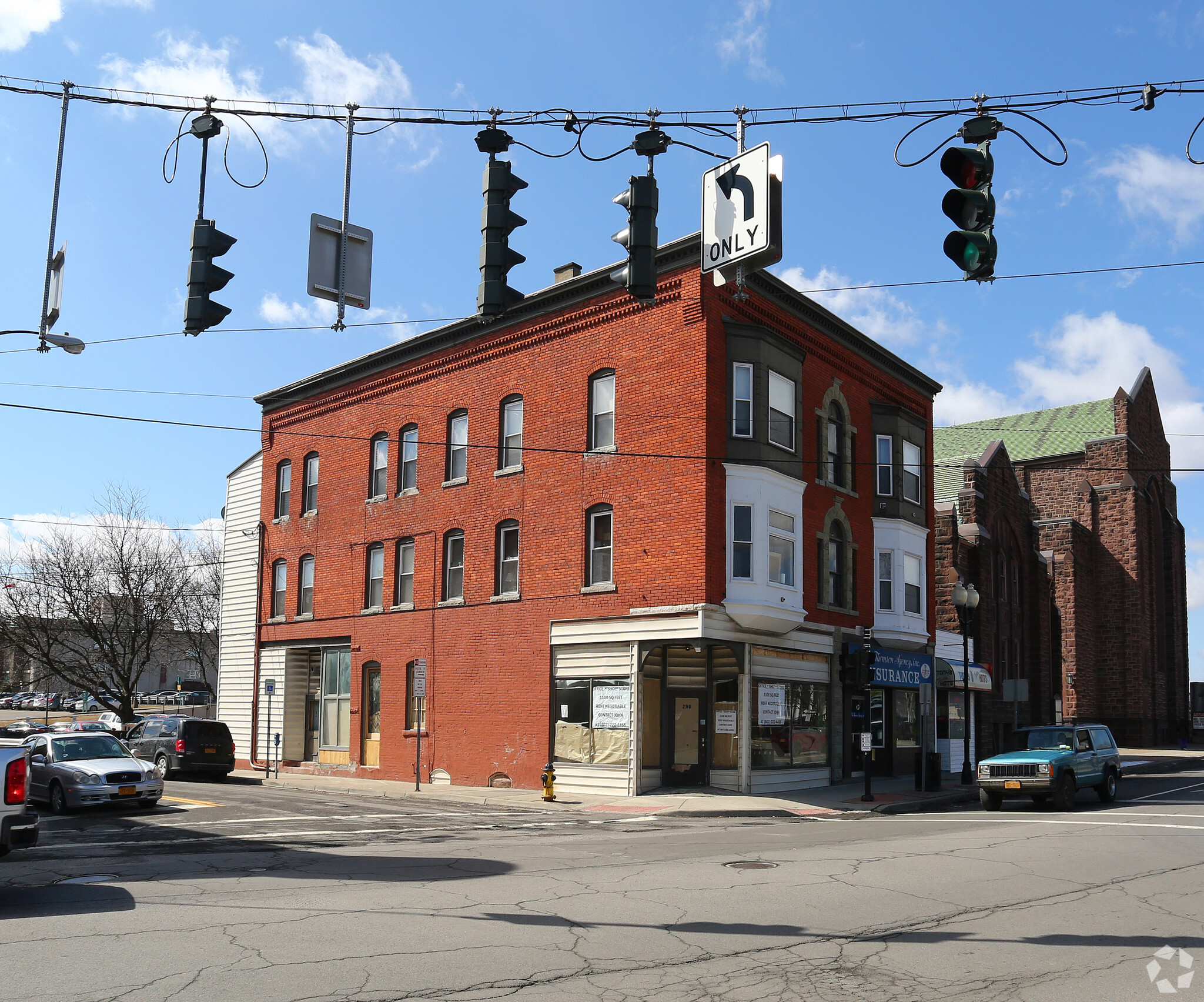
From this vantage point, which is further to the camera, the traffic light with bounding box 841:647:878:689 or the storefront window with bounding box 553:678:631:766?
the storefront window with bounding box 553:678:631:766

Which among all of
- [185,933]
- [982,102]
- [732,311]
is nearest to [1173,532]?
[732,311]

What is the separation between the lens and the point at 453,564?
2977 cm

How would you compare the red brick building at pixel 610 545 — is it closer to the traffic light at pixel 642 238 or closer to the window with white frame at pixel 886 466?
the window with white frame at pixel 886 466

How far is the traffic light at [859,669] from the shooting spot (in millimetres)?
24344

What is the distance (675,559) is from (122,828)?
12.0m

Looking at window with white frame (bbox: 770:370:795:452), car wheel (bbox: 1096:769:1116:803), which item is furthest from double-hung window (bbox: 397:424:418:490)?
car wheel (bbox: 1096:769:1116:803)

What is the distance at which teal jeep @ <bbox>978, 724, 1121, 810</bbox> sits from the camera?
2194 centimetres

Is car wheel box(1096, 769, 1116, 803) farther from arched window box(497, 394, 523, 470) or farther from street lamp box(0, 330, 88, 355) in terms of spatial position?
street lamp box(0, 330, 88, 355)

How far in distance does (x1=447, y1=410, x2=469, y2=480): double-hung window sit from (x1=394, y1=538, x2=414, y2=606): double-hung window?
2.58 m

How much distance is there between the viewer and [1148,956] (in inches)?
314

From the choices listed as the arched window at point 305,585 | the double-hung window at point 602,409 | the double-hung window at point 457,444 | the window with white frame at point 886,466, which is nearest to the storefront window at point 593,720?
the double-hung window at point 602,409

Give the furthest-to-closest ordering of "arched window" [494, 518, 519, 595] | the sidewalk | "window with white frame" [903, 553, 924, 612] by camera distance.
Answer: "window with white frame" [903, 553, 924, 612] → "arched window" [494, 518, 519, 595] → the sidewalk

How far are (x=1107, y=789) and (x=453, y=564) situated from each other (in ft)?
55.1

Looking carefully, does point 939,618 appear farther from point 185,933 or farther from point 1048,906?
point 185,933
